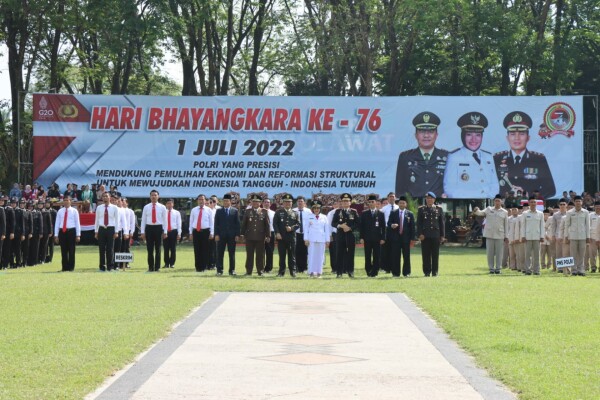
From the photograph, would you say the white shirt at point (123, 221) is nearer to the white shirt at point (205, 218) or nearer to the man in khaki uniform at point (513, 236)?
the white shirt at point (205, 218)

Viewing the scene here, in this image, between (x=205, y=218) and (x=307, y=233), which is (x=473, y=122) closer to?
(x=205, y=218)

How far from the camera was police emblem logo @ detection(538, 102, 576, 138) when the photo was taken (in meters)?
39.5

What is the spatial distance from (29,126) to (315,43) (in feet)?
54.6

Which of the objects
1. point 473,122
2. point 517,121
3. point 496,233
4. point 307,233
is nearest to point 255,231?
point 307,233

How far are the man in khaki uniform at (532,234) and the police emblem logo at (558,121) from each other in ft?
45.6

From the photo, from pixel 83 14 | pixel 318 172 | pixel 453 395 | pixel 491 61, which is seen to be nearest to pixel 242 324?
pixel 453 395

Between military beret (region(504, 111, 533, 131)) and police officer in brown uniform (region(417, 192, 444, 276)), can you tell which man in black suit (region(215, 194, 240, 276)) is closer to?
police officer in brown uniform (region(417, 192, 444, 276))

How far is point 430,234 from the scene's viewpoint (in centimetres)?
2441

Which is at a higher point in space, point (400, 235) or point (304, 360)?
point (400, 235)

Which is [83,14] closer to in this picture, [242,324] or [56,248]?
[56,248]

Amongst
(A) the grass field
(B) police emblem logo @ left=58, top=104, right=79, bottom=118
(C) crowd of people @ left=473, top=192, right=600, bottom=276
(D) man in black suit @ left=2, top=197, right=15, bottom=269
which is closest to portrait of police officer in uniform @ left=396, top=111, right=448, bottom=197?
(C) crowd of people @ left=473, top=192, right=600, bottom=276

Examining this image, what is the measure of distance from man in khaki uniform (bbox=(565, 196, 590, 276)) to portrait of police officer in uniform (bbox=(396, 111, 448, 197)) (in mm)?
13026

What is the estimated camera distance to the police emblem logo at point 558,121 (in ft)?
129

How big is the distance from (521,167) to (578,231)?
13.6 m
